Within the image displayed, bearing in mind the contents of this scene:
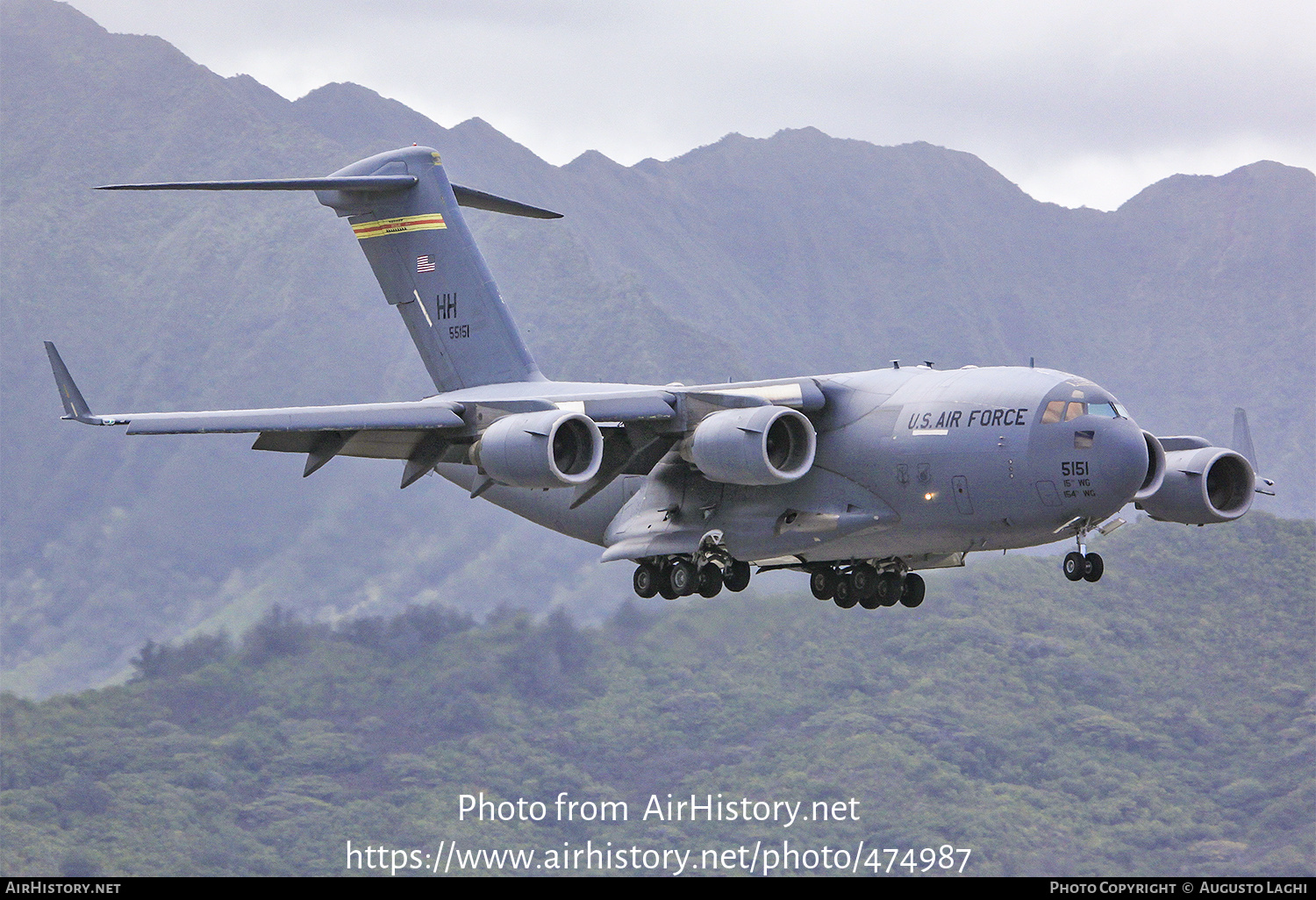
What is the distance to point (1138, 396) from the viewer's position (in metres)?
140

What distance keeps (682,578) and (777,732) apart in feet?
154

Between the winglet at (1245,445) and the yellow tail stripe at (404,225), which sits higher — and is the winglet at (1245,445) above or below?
below

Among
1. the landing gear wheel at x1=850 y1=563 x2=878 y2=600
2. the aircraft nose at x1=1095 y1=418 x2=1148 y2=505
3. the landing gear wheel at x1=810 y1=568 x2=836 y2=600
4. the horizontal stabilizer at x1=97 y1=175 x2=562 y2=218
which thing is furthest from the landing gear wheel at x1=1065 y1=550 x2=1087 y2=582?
the horizontal stabilizer at x1=97 y1=175 x2=562 y2=218

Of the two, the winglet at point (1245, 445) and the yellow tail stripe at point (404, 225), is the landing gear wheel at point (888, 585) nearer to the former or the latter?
the winglet at point (1245, 445)

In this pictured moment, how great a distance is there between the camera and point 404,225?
22.2 meters

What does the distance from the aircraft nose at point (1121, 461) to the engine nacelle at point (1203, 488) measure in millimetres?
2263

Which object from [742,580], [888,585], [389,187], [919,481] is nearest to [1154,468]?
[919,481]

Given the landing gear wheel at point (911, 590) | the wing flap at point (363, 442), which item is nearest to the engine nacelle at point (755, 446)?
the landing gear wheel at point (911, 590)

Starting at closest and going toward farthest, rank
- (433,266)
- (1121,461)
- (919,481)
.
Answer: (1121,461) < (919,481) < (433,266)

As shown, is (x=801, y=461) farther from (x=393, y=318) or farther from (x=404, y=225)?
(x=393, y=318)

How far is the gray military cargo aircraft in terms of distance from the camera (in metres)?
17.1

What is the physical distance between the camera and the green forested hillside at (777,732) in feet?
166

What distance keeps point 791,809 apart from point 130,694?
2515 centimetres

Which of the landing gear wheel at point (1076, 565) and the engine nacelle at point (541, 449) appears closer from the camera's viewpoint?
the engine nacelle at point (541, 449)
